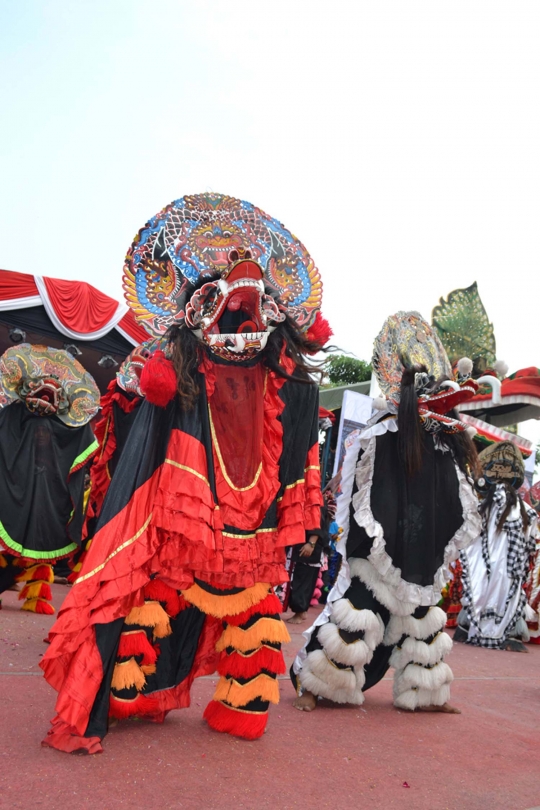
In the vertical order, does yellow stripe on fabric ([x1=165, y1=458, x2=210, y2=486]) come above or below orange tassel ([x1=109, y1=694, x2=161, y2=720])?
above

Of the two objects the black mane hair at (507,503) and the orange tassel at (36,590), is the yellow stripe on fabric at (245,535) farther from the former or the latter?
the black mane hair at (507,503)

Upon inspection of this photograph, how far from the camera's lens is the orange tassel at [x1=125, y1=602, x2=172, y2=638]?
328cm

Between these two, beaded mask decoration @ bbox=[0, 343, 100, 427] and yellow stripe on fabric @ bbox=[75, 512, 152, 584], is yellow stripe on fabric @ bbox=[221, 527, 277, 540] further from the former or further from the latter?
beaded mask decoration @ bbox=[0, 343, 100, 427]

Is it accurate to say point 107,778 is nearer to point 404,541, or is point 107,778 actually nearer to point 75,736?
point 75,736

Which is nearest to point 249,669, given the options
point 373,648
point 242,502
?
point 242,502

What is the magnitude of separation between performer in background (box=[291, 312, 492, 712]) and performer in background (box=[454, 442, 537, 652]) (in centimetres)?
374

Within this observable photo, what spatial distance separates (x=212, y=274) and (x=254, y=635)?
6.01 ft

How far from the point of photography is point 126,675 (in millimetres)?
3197

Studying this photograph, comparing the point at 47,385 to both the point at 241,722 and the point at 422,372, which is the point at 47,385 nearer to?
the point at 422,372

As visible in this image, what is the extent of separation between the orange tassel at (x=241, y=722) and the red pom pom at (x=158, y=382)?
60.6 inches

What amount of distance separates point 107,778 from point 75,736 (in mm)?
305

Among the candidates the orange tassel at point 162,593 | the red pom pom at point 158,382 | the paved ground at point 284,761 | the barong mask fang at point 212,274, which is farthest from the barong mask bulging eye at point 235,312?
the paved ground at point 284,761

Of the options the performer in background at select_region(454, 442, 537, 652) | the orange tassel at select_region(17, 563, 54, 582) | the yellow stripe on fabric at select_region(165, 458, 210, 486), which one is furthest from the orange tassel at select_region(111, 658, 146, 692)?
the performer in background at select_region(454, 442, 537, 652)

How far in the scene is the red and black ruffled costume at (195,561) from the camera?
122 inches
